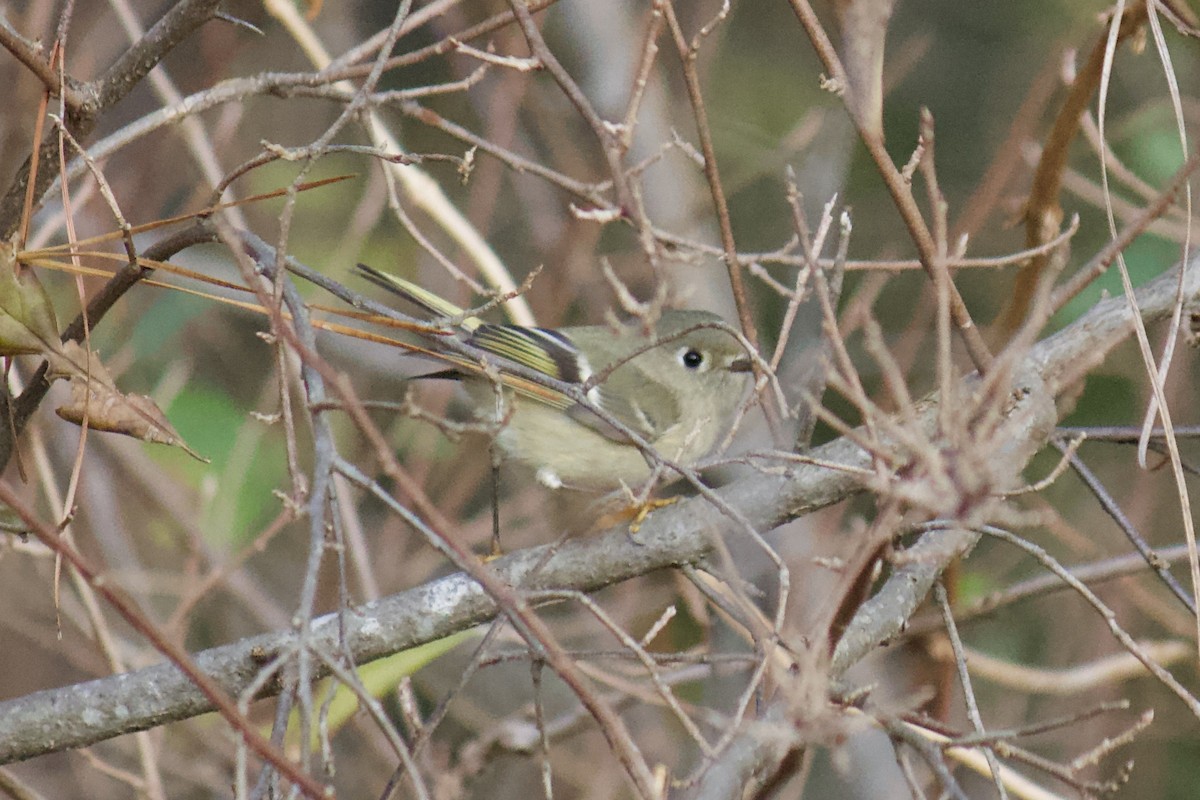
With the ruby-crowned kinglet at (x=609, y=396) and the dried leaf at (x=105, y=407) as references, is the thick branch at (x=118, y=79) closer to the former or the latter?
the dried leaf at (x=105, y=407)

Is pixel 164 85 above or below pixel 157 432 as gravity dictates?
above

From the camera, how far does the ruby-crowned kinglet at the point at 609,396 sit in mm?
2951

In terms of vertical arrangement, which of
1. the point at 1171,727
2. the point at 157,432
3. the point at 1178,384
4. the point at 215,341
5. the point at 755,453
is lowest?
the point at 1171,727

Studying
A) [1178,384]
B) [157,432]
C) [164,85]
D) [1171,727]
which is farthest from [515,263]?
[157,432]

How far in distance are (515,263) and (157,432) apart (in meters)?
3.63

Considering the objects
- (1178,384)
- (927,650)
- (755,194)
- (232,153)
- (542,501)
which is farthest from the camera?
(755,194)

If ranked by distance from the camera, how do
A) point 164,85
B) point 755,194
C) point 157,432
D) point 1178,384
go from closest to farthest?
point 157,432
point 164,85
point 1178,384
point 755,194

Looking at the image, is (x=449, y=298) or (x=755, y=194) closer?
(x=449, y=298)

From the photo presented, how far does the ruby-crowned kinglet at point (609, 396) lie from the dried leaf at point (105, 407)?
4.11 ft

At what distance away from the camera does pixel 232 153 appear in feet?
15.2

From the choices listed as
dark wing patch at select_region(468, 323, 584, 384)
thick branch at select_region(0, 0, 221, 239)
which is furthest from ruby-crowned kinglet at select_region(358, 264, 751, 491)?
thick branch at select_region(0, 0, 221, 239)

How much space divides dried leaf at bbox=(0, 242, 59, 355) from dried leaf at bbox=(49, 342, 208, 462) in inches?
1.0

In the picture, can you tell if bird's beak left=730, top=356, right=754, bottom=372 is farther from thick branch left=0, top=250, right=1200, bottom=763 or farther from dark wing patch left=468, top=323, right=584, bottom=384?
thick branch left=0, top=250, right=1200, bottom=763

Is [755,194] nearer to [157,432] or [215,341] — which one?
[215,341]
